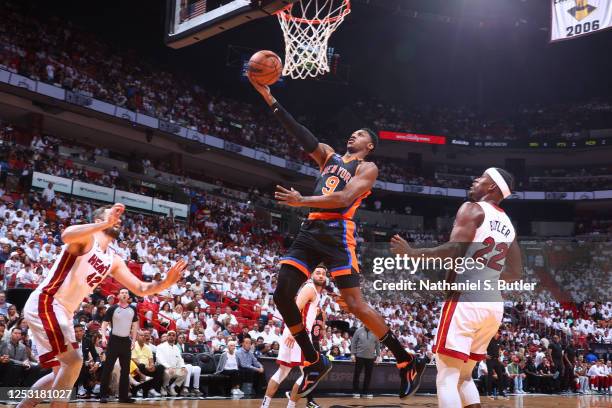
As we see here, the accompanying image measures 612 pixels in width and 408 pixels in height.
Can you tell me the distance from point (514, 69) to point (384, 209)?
41.1 ft

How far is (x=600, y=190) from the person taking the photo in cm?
3712

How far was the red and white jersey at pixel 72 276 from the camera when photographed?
5.43m

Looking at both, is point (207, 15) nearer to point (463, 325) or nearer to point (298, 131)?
point (298, 131)

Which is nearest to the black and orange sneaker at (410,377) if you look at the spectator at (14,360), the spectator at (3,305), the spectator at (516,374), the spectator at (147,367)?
the spectator at (14,360)

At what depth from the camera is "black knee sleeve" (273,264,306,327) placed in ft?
18.2

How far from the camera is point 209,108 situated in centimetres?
3145

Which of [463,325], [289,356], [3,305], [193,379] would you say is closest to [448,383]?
[463,325]

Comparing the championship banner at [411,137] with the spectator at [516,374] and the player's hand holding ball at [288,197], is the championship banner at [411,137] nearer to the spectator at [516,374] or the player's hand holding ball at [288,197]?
the spectator at [516,374]

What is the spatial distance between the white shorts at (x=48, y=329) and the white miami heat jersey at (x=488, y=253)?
3266 mm

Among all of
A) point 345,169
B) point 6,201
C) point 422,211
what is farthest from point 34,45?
point 422,211

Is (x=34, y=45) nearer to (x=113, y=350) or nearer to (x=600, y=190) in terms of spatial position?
(x=113, y=350)

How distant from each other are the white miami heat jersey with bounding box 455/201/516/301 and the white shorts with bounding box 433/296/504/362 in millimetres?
77

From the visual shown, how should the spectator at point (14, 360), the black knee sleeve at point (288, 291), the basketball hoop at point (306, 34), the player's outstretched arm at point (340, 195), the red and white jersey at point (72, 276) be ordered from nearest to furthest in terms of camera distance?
1. the player's outstretched arm at point (340, 195)
2. the red and white jersey at point (72, 276)
3. the black knee sleeve at point (288, 291)
4. the spectator at point (14, 360)
5. the basketball hoop at point (306, 34)

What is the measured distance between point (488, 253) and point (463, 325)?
2.03 ft
